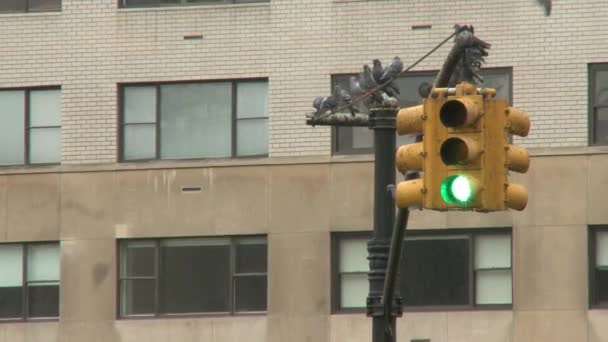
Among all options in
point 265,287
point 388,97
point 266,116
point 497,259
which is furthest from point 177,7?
point 388,97

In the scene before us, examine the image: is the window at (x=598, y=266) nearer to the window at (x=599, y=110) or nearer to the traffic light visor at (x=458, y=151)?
the window at (x=599, y=110)

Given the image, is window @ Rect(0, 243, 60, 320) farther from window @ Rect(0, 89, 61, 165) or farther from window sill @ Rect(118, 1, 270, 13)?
window sill @ Rect(118, 1, 270, 13)

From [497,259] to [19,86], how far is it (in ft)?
31.9

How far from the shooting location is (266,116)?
3066 cm

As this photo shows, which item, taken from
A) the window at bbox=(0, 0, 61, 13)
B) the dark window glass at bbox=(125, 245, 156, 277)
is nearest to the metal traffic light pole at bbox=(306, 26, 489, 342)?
the dark window glass at bbox=(125, 245, 156, 277)

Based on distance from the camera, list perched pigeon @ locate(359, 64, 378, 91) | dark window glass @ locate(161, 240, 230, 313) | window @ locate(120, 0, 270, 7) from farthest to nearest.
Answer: window @ locate(120, 0, 270, 7)
dark window glass @ locate(161, 240, 230, 313)
perched pigeon @ locate(359, 64, 378, 91)

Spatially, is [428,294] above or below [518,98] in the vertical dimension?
below

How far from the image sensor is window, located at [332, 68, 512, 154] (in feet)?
97.0

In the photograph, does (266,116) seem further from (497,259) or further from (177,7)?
(497,259)

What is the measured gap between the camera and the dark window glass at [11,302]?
31531mm

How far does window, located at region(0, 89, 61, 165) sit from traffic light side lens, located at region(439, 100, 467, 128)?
74.9 ft

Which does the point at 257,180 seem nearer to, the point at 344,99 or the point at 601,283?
the point at 601,283

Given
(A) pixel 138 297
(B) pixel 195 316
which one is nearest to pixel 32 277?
(A) pixel 138 297

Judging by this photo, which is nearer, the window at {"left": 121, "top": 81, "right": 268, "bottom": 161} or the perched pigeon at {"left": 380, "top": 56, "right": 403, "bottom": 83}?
the perched pigeon at {"left": 380, "top": 56, "right": 403, "bottom": 83}
